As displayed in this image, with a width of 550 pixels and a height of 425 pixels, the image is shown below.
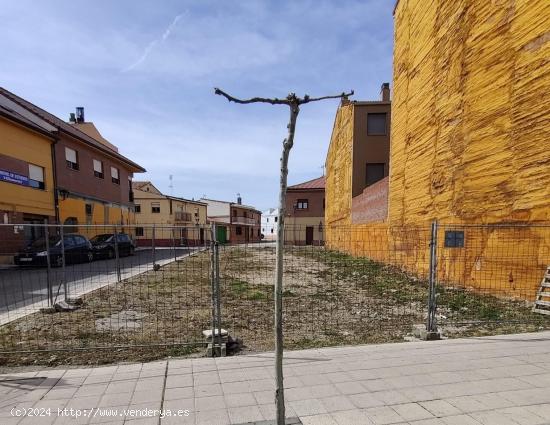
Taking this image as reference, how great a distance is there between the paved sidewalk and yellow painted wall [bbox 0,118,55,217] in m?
14.9

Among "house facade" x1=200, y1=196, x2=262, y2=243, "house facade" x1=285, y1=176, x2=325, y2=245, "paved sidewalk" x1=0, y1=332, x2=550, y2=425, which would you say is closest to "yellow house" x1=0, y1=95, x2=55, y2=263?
"paved sidewalk" x1=0, y1=332, x2=550, y2=425

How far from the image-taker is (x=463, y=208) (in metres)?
8.71

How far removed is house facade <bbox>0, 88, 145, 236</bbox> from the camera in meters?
18.7

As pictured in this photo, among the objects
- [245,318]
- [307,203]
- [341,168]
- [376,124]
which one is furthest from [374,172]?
[307,203]

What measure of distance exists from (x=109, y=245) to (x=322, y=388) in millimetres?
17256

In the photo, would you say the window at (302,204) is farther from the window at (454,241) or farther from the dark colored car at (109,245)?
the window at (454,241)

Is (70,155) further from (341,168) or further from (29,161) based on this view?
(341,168)

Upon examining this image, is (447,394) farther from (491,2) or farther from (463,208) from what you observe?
(491,2)

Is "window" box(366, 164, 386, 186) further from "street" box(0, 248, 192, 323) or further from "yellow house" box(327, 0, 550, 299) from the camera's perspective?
"street" box(0, 248, 192, 323)

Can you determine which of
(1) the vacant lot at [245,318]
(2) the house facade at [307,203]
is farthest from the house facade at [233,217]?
(1) the vacant lot at [245,318]

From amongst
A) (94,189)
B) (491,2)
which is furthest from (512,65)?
(94,189)

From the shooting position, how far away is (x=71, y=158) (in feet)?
66.5

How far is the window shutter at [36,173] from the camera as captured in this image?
16.7 metres

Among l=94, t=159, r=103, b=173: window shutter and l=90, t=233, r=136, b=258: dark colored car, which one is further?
l=94, t=159, r=103, b=173: window shutter
